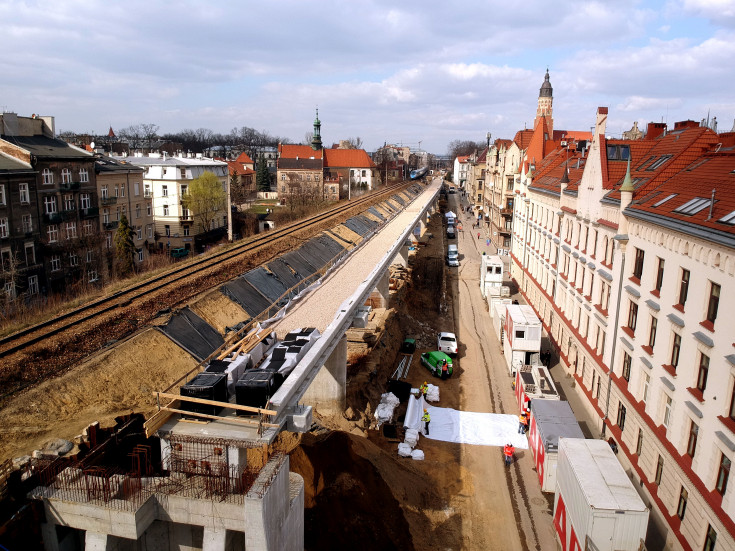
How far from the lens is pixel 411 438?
2194 cm

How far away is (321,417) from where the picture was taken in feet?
72.8

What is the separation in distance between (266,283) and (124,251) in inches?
803

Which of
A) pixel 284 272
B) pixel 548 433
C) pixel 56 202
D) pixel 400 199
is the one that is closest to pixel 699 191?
pixel 548 433

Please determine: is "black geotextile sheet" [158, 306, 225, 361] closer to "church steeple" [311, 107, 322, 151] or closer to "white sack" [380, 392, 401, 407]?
"white sack" [380, 392, 401, 407]

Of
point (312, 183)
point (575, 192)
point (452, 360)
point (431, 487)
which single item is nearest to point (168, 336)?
point (431, 487)

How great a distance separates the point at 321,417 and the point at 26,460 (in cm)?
1115

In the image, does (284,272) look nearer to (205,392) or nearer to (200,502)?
(205,392)

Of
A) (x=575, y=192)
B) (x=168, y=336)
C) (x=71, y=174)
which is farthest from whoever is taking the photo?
(x=71, y=174)

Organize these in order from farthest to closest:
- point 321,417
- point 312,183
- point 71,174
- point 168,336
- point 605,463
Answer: point 312,183, point 71,174, point 321,417, point 168,336, point 605,463

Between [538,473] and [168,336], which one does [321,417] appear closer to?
[168,336]

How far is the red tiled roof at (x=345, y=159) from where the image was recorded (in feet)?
390

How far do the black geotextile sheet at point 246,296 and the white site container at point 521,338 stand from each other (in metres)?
12.8

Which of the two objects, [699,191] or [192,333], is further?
[192,333]

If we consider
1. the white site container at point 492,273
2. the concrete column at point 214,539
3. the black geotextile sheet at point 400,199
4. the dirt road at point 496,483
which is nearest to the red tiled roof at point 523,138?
the white site container at point 492,273
